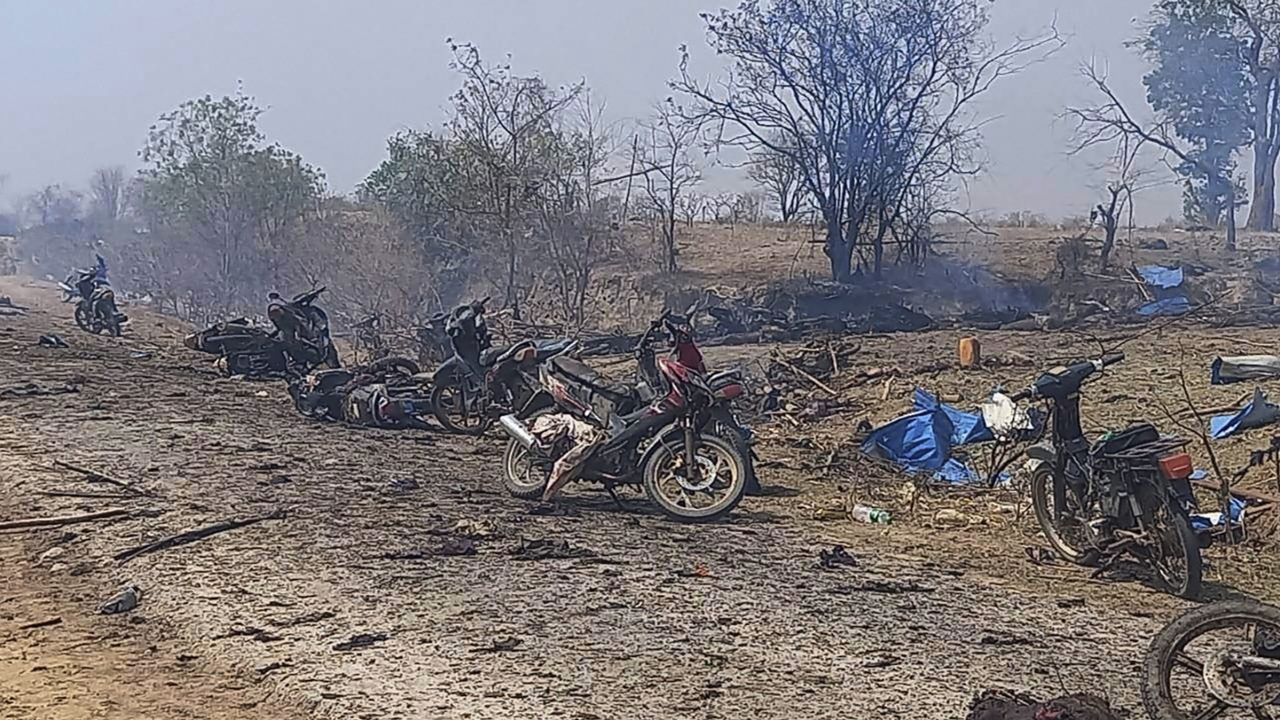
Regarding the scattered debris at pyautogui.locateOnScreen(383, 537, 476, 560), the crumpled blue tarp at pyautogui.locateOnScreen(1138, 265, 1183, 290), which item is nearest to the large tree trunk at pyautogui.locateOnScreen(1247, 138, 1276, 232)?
the crumpled blue tarp at pyautogui.locateOnScreen(1138, 265, 1183, 290)

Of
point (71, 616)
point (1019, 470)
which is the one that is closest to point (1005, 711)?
point (71, 616)

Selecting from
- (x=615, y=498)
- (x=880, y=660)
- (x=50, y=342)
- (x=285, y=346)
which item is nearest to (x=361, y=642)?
(x=880, y=660)

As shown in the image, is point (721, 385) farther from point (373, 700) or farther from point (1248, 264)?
point (1248, 264)

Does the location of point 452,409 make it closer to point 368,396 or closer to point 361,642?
point 368,396

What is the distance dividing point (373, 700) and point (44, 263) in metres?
65.3

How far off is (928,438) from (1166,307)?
13.9 metres

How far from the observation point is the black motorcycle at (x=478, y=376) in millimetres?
12812

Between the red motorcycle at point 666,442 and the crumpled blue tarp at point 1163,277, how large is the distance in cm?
1961

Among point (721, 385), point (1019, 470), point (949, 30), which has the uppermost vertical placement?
point (949, 30)

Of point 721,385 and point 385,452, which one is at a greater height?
point 721,385

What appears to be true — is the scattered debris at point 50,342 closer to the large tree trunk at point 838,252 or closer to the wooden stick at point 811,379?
the wooden stick at point 811,379

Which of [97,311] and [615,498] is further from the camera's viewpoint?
[97,311]

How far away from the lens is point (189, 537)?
7.48 m

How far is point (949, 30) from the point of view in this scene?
28.5m
